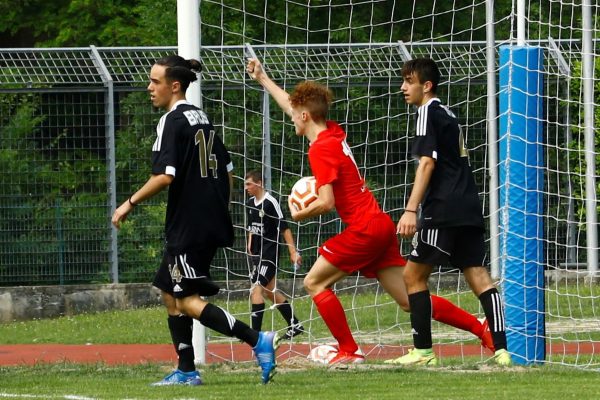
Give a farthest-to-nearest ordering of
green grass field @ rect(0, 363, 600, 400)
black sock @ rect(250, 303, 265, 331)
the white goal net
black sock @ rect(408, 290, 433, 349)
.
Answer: the white goal net → black sock @ rect(250, 303, 265, 331) → black sock @ rect(408, 290, 433, 349) → green grass field @ rect(0, 363, 600, 400)

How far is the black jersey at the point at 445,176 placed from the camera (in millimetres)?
10211

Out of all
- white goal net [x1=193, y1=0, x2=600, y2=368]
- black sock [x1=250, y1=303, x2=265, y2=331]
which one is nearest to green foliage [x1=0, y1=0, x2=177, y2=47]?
white goal net [x1=193, y1=0, x2=600, y2=368]

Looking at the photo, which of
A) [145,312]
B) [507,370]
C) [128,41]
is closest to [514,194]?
[507,370]

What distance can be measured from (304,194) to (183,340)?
1406 mm

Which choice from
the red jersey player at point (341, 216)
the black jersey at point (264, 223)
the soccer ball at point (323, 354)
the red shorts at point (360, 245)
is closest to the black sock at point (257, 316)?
the black jersey at point (264, 223)

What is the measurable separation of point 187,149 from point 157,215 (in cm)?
932

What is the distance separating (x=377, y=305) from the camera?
16.5m

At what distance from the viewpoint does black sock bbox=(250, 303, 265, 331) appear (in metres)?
14.3

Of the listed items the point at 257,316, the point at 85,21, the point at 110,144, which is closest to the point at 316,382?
the point at 257,316

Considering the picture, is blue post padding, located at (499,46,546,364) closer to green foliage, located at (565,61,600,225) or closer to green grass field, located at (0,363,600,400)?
green grass field, located at (0,363,600,400)

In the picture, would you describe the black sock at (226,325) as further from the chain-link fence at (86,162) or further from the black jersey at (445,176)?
the chain-link fence at (86,162)

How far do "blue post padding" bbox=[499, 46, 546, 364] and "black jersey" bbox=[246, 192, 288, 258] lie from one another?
430 centimetres

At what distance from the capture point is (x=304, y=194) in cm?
1035

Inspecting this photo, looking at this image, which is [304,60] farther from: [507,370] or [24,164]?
[507,370]
